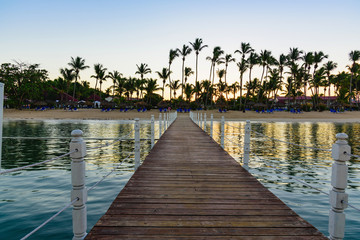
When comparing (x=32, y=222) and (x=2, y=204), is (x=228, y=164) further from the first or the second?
(x=2, y=204)

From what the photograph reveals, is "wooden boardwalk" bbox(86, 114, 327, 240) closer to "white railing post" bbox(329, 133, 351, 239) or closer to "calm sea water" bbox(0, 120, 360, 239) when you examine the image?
"white railing post" bbox(329, 133, 351, 239)

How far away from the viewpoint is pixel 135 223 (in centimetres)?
354

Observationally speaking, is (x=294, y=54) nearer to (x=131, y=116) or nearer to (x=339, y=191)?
(x=131, y=116)

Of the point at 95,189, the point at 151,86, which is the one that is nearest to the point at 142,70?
the point at 151,86

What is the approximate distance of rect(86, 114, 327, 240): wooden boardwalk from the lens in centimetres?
331

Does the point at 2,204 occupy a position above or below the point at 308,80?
below

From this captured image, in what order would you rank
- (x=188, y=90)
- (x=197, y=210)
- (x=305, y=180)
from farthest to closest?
(x=188, y=90), (x=305, y=180), (x=197, y=210)

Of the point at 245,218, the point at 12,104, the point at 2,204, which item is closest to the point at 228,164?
the point at 245,218

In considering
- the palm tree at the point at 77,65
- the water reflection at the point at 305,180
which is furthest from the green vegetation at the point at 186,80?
the water reflection at the point at 305,180

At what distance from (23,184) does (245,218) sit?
771 centimetres

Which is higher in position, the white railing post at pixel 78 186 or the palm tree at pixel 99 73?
the palm tree at pixel 99 73

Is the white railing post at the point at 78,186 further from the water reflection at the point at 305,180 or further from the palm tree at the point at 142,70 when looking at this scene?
the palm tree at the point at 142,70

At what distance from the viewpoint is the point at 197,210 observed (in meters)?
4.05

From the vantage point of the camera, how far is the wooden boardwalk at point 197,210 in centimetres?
331
